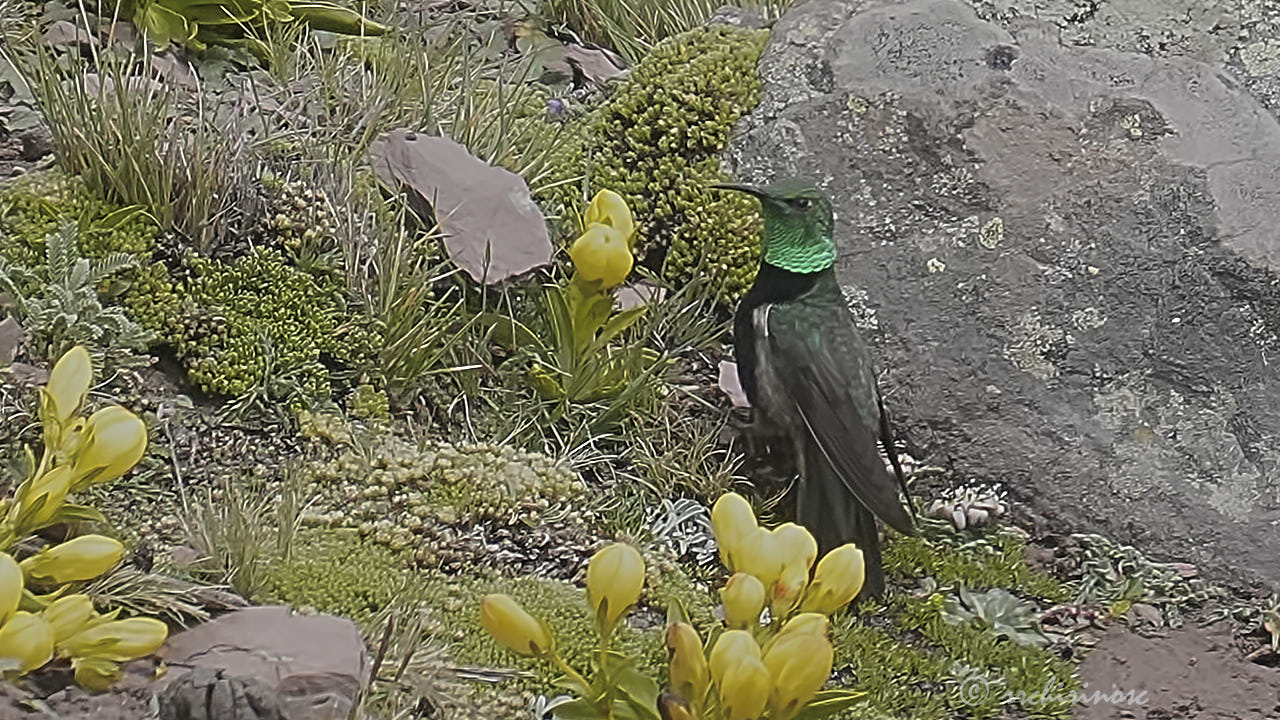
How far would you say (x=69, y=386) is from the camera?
1814 millimetres

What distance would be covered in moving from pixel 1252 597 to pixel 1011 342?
0.73 m

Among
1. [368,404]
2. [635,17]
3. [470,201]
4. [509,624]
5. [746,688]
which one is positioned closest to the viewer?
[746,688]

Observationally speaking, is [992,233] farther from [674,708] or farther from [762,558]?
[674,708]

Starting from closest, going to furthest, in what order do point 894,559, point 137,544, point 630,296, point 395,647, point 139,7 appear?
point 395,647 < point 137,544 < point 894,559 < point 630,296 < point 139,7

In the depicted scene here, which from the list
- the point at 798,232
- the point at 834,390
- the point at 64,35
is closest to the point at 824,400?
the point at 834,390

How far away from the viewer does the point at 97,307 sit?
267 cm

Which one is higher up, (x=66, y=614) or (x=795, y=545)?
(x=795, y=545)

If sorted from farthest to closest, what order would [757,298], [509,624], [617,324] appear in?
1. [617,324]
2. [757,298]
3. [509,624]

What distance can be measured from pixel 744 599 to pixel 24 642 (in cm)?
82

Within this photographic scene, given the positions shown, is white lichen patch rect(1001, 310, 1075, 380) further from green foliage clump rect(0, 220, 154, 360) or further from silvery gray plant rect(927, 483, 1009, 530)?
green foliage clump rect(0, 220, 154, 360)

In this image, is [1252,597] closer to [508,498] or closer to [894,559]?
[894,559]

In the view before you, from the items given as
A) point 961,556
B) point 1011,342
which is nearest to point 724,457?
point 961,556

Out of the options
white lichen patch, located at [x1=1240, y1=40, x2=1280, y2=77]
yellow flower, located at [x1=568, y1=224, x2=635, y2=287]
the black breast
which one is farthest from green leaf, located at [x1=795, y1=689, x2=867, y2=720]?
white lichen patch, located at [x1=1240, y1=40, x2=1280, y2=77]

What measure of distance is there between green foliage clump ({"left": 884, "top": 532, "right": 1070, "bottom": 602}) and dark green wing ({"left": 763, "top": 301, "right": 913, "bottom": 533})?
23cm
